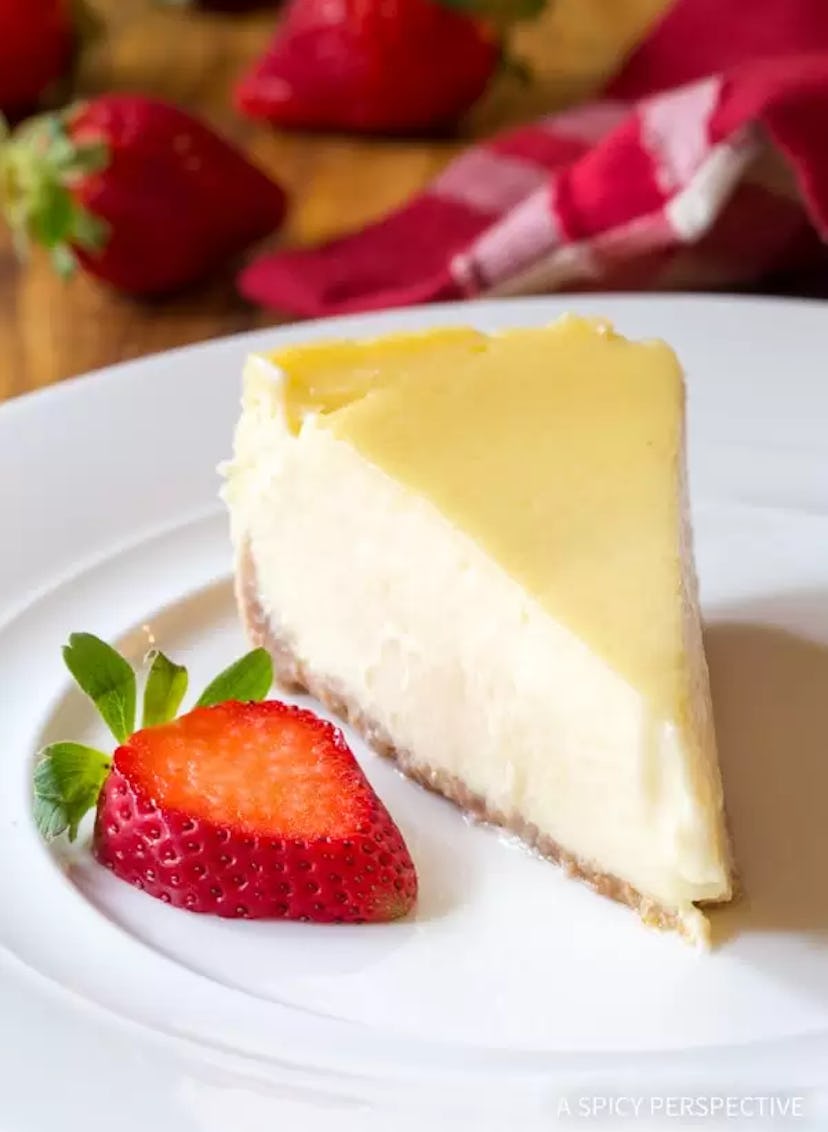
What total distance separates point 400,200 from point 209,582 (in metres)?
0.92

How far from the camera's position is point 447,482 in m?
1.19

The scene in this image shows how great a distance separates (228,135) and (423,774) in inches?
55.6

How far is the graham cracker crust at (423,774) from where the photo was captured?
1.09 metres

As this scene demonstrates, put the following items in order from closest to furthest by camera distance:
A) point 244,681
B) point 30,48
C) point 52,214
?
point 244,681
point 52,214
point 30,48

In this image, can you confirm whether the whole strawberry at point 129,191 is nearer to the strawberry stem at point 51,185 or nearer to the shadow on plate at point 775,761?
the strawberry stem at point 51,185

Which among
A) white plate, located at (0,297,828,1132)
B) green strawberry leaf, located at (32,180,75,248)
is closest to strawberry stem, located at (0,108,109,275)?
green strawberry leaf, located at (32,180,75,248)

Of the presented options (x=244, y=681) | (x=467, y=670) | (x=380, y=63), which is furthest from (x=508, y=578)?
(x=380, y=63)

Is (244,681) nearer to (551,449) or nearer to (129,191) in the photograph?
(551,449)

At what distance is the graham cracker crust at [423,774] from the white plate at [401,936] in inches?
0.5

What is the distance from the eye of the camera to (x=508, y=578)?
112 cm

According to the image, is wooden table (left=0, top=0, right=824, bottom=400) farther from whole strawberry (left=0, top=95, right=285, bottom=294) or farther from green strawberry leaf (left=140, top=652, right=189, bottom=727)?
green strawberry leaf (left=140, top=652, right=189, bottom=727)

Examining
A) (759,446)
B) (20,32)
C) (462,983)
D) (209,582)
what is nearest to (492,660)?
(462,983)

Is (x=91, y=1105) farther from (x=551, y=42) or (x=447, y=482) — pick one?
(x=551, y=42)

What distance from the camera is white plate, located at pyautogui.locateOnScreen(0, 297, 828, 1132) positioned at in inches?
36.5
